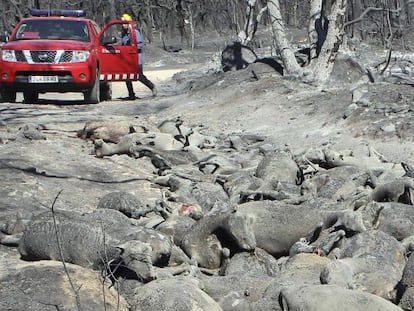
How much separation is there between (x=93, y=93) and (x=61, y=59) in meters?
0.98

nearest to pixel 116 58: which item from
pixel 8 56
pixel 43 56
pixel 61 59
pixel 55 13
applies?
pixel 61 59

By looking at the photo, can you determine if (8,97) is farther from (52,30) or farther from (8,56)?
(52,30)

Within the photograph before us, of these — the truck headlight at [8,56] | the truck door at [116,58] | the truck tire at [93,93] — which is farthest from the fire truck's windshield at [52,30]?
the truck tire at [93,93]

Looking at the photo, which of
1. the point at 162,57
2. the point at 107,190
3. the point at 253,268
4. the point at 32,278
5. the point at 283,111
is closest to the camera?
the point at 32,278

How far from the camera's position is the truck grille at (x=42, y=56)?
13.7 meters

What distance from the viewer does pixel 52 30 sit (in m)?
14.6

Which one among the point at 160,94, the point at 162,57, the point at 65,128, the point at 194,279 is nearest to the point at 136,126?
the point at 65,128

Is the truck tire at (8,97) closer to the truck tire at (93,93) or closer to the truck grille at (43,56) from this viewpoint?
the truck grille at (43,56)

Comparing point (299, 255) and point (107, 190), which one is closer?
point (299, 255)

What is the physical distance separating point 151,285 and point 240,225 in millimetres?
1292

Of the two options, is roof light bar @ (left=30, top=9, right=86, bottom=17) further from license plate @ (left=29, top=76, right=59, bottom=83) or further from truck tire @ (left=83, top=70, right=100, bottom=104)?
license plate @ (left=29, top=76, right=59, bottom=83)

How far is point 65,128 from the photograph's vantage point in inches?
430

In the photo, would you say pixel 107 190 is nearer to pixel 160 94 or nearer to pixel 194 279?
pixel 194 279

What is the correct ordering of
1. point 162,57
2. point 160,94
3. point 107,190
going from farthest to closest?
point 162,57
point 160,94
point 107,190
